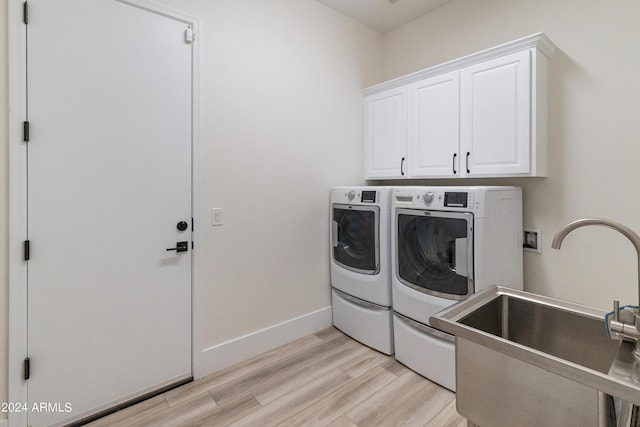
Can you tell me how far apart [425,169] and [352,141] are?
0.80 metres

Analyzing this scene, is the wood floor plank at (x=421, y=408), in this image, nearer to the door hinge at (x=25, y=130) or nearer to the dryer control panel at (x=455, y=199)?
the dryer control panel at (x=455, y=199)

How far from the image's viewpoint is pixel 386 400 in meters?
1.89

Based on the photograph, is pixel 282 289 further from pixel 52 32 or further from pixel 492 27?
pixel 492 27

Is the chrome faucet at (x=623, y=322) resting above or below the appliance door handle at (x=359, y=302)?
above

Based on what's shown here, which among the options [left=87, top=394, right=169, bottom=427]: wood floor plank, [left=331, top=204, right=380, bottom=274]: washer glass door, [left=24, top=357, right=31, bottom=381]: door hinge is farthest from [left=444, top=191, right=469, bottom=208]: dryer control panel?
[left=24, top=357, right=31, bottom=381]: door hinge

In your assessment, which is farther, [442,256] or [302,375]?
[302,375]

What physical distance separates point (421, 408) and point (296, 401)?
75 cm

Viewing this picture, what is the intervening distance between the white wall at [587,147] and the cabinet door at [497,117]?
331 mm

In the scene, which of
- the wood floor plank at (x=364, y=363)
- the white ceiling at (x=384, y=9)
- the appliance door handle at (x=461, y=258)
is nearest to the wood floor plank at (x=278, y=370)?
the wood floor plank at (x=364, y=363)

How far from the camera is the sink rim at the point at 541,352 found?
67cm

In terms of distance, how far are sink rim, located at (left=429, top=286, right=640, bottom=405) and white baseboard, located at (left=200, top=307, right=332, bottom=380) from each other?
1706mm

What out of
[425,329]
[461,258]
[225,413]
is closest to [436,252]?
[461,258]

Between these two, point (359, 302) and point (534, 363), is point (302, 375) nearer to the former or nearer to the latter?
point (359, 302)

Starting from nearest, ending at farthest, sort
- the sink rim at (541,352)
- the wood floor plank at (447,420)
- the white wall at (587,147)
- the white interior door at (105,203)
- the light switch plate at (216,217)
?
the sink rim at (541,352)
the white interior door at (105,203)
the wood floor plank at (447,420)
the white wall at (587,147)
the light switch plate at (216,217)
